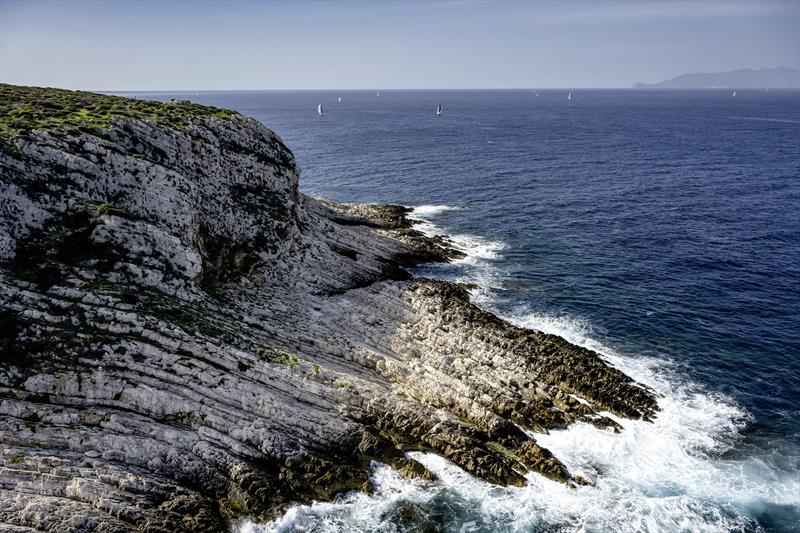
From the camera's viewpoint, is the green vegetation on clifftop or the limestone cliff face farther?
the green vegetation on clifftop

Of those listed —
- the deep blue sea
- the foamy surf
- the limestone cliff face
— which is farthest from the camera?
the foamy surf

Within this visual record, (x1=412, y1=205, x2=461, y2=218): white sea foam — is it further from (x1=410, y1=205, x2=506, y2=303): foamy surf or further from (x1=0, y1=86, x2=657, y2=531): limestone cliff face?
(x1=0, y1=86, x2=657, y2=531): limestone cliff face

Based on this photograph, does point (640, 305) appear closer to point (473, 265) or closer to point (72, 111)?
point (473, 265)

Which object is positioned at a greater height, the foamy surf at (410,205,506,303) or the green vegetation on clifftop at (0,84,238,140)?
the green vegetation on clifftop at (0,84,238,140)

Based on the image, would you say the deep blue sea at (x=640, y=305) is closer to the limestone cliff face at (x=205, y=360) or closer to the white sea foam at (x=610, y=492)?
the white sea foam at (x=610, y=492)

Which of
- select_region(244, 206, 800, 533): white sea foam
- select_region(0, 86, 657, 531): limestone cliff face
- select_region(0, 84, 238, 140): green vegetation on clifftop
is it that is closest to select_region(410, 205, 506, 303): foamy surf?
select_region(0, 86, 657, 531): limestone cliff face

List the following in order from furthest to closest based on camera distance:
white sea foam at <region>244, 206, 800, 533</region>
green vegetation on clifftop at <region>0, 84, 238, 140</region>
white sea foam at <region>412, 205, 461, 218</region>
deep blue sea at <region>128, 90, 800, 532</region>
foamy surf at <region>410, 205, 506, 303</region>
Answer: white sea foam at <region>412, 205, 461, 218</region>
foamy surf at <region>410, 205, 506, 303</region>
green vegetation on clifftop at <region>0, 84, 238, 140</region>
deep blue sea at <region>128, 90, 800, 532</region>
white sea foam at <region>244, 206, 800, 533</region>

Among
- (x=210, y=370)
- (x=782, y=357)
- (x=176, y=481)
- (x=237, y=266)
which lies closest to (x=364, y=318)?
(x=237, y=266)

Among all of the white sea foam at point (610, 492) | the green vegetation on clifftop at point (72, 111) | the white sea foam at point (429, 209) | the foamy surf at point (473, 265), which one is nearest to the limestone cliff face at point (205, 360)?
the green vegetation on clifftop at point (72, 111)
